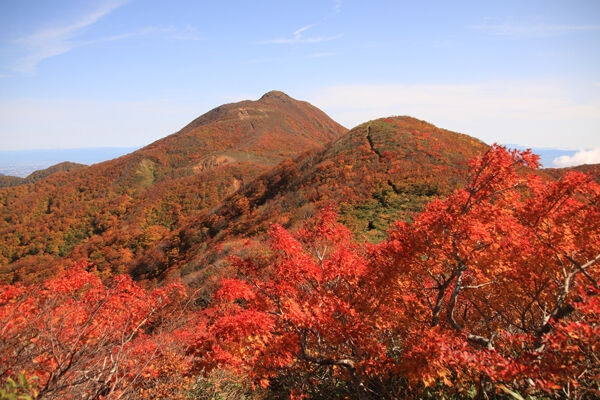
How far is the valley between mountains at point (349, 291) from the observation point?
4.51m

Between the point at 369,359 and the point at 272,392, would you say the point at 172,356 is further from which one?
the point at 369,359

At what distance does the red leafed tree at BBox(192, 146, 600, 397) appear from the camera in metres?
4.83

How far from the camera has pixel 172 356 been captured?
9438mm

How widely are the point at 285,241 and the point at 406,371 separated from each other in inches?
153

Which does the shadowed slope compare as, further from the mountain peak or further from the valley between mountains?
the mountain peak

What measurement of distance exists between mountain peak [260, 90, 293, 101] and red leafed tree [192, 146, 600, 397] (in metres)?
153

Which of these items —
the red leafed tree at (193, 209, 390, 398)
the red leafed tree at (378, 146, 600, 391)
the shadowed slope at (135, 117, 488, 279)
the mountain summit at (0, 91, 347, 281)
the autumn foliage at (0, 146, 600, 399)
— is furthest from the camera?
the mountain summit at (0, 91, 347, 281)

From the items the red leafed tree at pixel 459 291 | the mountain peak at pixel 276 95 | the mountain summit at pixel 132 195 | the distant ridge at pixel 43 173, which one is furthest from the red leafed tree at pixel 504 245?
the distant ridge at pixel 43 173

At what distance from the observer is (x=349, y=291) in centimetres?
686

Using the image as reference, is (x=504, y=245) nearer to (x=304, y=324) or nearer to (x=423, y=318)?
(x=423, y=318)

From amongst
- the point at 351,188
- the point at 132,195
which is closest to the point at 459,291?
the point at 351,188

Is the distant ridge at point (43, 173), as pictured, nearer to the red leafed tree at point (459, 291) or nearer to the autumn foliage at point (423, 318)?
the autumn foliage at point (423, 318)

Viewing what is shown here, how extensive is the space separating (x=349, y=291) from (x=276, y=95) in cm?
15768

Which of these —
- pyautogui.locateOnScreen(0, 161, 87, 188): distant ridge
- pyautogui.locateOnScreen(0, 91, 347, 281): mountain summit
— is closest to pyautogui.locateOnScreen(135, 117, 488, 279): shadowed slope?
pyautogui.locateOnScreen(0, 91, 347, 281): mountain summit
